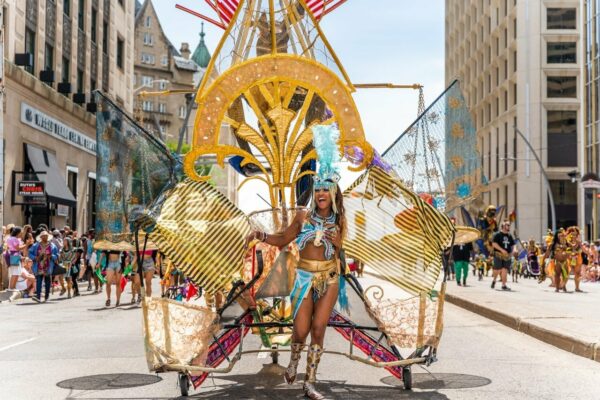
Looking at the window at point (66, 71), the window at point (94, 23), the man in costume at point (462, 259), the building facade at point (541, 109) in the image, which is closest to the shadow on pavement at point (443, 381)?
the man in costume at point (462, 259)

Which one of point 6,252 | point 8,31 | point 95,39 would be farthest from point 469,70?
point 6,252

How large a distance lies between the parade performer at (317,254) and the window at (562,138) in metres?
54.1

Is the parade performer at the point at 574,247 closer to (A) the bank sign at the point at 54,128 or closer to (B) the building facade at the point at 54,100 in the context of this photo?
(B) the building facade at the point at 54,100

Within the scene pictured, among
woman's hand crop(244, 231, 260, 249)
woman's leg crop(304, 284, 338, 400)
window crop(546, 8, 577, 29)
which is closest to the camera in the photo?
woman's leg crop(304, 284, 338, 400)

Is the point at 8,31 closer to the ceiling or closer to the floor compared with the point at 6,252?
closer to the ceiling

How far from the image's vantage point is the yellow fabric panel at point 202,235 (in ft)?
23.5

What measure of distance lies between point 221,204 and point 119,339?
17.1ft

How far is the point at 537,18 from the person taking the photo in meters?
59.8

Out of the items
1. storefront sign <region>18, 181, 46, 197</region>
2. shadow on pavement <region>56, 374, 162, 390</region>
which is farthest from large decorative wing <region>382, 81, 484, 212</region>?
storefront sign <region>18, 181, 46, 197</region>

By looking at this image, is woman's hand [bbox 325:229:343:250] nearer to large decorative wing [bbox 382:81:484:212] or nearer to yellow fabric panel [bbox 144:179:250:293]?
yellow fabric panel [bbox 144:179:250:293]

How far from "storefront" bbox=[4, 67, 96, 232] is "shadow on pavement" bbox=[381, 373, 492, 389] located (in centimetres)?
2173

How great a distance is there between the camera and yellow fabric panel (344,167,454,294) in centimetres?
734

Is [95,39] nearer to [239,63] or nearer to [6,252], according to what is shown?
[6,252]

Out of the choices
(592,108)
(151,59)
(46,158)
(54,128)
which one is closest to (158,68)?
(151,59)
